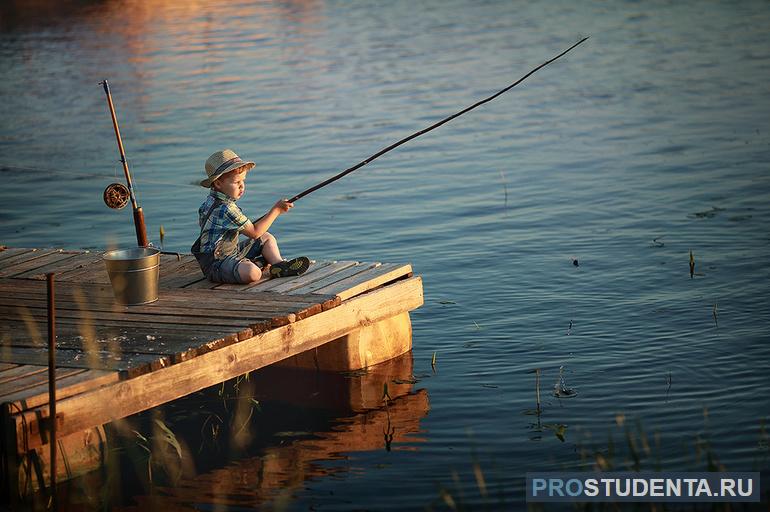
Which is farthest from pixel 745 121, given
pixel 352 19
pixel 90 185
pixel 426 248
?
pixel 352 19

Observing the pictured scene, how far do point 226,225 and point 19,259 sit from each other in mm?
1827

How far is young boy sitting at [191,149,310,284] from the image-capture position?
8.25m

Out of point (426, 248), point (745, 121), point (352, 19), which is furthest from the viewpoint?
point (352, 19)

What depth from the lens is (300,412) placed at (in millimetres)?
8117

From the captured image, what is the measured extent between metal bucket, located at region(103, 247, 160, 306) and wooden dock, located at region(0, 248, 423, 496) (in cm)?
7

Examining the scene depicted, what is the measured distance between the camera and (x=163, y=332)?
288 inches

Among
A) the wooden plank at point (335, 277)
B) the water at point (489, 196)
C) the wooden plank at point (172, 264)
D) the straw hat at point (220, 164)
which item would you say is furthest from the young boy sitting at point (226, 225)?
the water at point (489, 196)

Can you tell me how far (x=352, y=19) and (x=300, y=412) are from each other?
25656mm

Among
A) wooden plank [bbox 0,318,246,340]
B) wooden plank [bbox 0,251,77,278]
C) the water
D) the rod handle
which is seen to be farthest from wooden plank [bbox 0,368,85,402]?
wooden plank [bbox 0,251,77,278]

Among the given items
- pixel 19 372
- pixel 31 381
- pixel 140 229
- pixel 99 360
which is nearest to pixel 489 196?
pixel 140 229

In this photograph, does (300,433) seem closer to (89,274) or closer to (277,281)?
(277,281)

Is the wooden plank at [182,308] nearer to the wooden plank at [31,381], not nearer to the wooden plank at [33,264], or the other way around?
the wooden plank at [33,264]

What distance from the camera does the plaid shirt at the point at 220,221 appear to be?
8.29 metres

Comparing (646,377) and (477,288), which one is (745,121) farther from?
(646,377)
